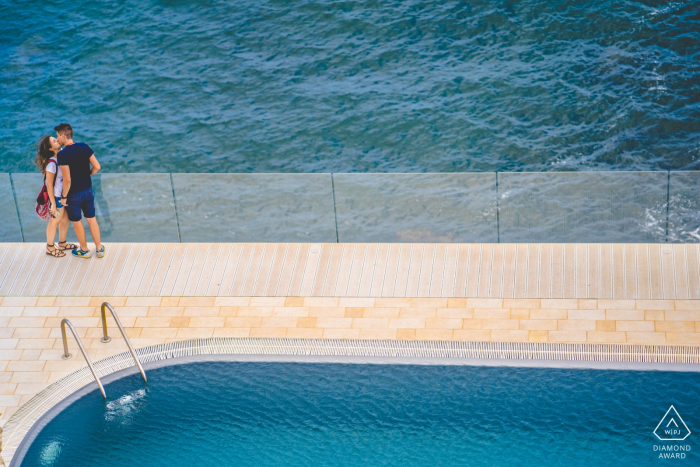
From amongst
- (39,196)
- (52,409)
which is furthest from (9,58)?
(52,409)

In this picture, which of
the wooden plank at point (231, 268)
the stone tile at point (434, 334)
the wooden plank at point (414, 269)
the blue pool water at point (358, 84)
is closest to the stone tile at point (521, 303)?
the stone tile at point (434, 334)

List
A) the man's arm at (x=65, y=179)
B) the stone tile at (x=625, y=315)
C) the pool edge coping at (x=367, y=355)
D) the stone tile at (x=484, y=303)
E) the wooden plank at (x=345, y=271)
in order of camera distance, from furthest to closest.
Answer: the wooden plank at (x=345, y=271) < the man's arm at (x=65, y=179) < the stone tile at (x=484, y=303) < the stone tile at (x=625, y=315) < the pool edge coping at (x=367, y=355)

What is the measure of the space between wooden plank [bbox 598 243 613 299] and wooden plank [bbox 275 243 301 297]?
366cm

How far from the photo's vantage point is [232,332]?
370 inches

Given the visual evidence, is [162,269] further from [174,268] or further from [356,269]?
[356,269]

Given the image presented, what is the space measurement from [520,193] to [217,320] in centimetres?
399

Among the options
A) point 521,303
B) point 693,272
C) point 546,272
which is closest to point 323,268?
point 521,303

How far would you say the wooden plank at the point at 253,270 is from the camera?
10156 millimetres

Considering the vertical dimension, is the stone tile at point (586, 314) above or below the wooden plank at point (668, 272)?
above

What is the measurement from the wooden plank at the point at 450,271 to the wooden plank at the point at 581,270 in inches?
55.7

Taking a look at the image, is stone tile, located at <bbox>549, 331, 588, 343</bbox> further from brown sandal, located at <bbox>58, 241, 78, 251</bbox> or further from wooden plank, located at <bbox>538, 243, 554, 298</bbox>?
brown sandal, located at <bbox>58, 241, 78, 251</bbox>

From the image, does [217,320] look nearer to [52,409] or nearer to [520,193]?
[52,409]

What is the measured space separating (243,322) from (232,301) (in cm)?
49

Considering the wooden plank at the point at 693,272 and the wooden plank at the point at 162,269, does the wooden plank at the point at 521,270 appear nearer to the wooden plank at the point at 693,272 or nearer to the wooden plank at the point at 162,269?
the wooden plank at the point at 693,272
